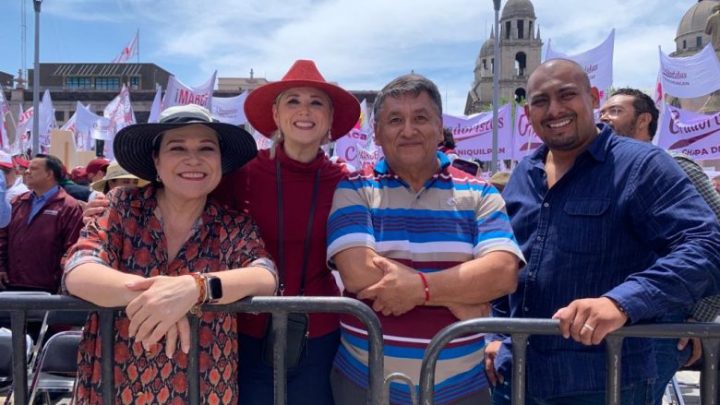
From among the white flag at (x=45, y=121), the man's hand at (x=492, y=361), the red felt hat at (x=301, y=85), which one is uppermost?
the white flag at (x=45, y=121)

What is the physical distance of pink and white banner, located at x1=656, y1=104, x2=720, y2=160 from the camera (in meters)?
9.40

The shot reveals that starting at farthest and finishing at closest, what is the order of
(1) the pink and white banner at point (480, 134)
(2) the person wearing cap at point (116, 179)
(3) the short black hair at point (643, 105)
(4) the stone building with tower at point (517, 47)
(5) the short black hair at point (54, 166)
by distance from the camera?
(4) the stone building with tower at point (517, 47)
(1) the pink and white banner at point (480, 134)
(5) the short black hair at point (54, 166)
(2) the person wearing cap at point (116, 179)
(3) the short black hair at point (643, 105)

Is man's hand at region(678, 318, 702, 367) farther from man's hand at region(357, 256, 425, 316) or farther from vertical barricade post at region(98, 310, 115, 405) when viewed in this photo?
vertical barricade post at region(98, 310, 115, 405)

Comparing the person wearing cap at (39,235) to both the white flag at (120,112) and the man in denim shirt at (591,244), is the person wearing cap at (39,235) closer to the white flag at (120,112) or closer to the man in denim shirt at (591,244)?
the man in denim shirt at (591,244)

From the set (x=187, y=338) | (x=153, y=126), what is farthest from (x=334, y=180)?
(x=187, y=338)

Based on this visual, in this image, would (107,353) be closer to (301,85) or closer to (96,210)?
(96,210)

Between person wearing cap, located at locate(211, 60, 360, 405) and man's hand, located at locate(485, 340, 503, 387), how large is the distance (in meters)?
0.66

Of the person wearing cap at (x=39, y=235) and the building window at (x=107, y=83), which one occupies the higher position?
the building window at (x=107, y=83)

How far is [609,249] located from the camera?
7.73 ft

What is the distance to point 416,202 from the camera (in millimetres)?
2455

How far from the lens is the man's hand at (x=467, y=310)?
232cm

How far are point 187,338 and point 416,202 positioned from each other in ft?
3.32

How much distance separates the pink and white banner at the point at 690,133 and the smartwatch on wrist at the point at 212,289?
8650 mm

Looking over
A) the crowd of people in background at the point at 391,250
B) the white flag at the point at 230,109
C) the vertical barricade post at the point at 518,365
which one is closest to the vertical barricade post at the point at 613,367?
the crowd of people in background at the point at 391,250
